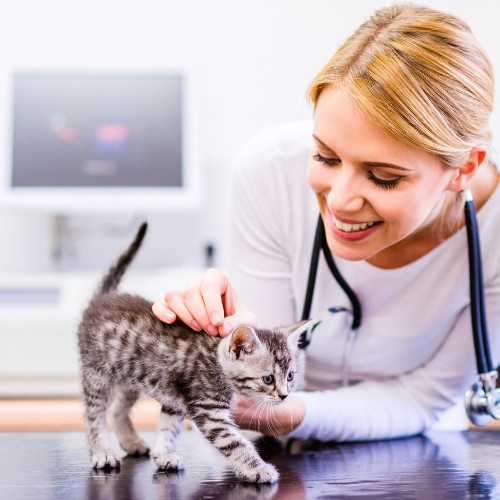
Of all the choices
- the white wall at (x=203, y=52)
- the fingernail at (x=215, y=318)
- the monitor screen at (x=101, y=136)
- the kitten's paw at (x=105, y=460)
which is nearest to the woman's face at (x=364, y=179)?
the fingernail at (x=215, y=318)

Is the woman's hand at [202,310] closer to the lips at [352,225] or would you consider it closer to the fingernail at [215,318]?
the fingernail at [215,318]

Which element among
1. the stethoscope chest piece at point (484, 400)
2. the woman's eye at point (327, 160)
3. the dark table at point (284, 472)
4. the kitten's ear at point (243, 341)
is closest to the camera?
the dark table at point (284, 472)

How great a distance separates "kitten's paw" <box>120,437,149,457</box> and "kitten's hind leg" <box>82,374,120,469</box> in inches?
3.4

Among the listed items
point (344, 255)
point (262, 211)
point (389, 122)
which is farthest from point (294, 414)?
point (389, 122)

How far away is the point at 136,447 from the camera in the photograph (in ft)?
3.66

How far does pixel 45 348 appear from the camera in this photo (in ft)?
7.72

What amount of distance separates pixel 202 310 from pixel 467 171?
18.2 inches

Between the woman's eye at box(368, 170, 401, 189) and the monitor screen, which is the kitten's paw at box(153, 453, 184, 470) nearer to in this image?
the woman's eye at box(368, 170, 401, 189)

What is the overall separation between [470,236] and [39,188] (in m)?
1.88

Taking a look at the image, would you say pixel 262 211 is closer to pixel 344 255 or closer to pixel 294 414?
pixel 344 255

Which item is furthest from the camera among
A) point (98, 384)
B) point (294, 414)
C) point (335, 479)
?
point (294, 414)

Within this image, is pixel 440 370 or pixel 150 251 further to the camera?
pixel 150 251

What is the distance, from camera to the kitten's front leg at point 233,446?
891mm

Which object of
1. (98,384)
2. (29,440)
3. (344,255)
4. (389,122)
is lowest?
(29,440)
